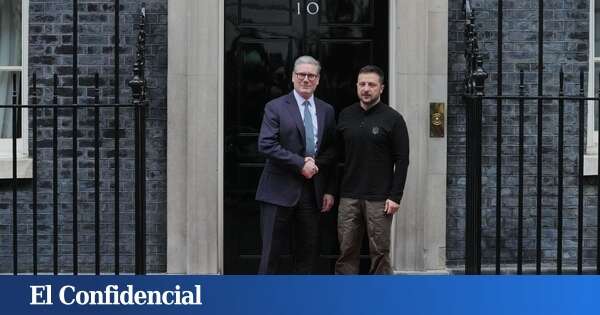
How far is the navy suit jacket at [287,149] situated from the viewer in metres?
5.80

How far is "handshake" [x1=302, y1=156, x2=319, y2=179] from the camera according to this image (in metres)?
5.71

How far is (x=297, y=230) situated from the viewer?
5.99 m

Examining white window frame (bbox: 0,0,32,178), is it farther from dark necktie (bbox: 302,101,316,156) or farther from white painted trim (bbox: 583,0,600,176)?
white painted trim (bbox: 583,0,600,176)

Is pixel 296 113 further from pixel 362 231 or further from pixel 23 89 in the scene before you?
pixel 23 89

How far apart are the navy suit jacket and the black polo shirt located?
0.15 metres

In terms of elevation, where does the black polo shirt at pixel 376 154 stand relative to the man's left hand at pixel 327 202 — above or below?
above

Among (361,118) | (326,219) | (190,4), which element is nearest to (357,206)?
(361,118)

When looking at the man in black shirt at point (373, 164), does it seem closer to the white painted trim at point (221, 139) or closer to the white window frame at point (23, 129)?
the white painted trim at point (221, 139)

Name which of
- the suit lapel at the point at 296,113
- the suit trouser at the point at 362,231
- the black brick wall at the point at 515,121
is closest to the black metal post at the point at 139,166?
the suit lapel at the point at 296,113

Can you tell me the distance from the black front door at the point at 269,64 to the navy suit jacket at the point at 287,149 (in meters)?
1.28

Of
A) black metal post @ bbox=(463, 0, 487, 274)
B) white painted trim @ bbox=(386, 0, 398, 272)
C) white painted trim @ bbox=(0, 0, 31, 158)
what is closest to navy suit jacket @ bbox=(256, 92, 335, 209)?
black metal post @ bbox=(463, 0, 487, 274)

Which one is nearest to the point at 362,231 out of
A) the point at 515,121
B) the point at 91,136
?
the point at 515,121

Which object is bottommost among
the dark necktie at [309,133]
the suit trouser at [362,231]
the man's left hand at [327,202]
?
the suit trouser at [362,231]

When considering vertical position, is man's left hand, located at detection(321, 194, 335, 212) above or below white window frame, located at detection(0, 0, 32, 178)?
below
